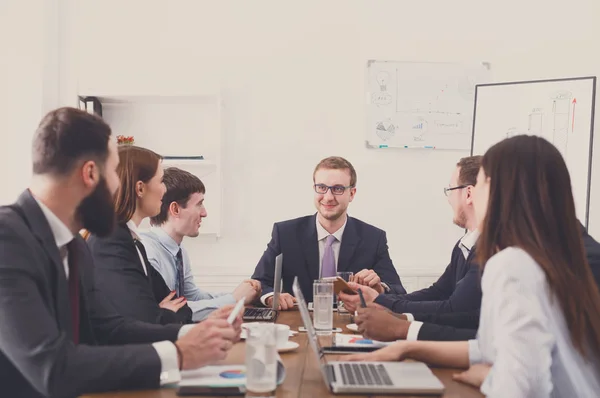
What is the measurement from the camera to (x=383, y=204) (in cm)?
432

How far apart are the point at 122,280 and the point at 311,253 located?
129 centimetres

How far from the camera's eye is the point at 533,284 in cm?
141

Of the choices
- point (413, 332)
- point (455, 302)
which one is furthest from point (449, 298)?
point (413, 332)

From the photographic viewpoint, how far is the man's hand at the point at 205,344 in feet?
4.84

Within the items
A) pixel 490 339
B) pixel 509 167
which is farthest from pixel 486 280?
pixel 509 167

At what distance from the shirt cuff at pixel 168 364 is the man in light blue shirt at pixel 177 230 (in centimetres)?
142

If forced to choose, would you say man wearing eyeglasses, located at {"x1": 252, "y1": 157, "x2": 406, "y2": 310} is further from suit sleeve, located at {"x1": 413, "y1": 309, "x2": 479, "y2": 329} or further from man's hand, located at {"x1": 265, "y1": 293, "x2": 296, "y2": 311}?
suit sleeve, located at {"x1": 413, "y1": 309, "x2": 479, "y2": 329}

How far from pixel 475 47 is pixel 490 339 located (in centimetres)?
321

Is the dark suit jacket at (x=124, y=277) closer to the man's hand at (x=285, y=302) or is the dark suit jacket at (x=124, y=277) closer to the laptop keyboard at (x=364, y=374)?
the man's hand at (x=285, y=302)

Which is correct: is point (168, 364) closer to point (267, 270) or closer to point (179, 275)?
point (179, 275)

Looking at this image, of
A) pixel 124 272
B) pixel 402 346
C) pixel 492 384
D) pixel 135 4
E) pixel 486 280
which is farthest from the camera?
pixel 135 4

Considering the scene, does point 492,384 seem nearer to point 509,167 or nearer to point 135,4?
point 509,167

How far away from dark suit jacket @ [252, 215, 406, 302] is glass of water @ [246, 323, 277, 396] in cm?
179

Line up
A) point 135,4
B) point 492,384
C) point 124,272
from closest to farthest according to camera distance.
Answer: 1. point 492,384
2. point 124,272
3. point 135,4
